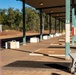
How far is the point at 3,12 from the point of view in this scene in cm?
10844

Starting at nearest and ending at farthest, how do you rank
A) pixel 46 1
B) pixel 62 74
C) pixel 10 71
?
pixel 62 74 < pixel 10 71 < pixel 46 1

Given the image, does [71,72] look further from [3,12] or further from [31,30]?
[31,30]

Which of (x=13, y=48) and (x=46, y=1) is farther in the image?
(x=46, y=1)

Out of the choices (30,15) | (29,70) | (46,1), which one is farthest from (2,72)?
(30,15)


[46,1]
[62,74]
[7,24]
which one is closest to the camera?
[62,74]

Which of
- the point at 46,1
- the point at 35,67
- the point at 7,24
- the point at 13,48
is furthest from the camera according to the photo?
the point at 7,24

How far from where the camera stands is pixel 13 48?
83.7 feet

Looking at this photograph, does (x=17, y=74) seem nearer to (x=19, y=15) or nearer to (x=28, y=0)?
(x=28, y=0)

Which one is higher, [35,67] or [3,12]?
[3,12]

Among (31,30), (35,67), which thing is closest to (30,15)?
(31,30)

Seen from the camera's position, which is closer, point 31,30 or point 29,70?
point 29,70

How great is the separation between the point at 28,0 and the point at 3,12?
7851 cm

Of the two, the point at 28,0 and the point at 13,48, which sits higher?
the point at 28,0

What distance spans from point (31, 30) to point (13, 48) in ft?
303
